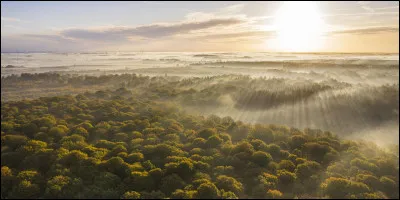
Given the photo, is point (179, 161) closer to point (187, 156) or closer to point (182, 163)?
point (182, 163)

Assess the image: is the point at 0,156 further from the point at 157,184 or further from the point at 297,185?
the point at 297,185

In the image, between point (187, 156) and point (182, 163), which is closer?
point (182, 163)

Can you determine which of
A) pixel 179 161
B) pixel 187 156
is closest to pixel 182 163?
pixel 179 161

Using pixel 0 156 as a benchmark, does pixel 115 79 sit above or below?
above

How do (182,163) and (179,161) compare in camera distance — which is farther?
(179,161)

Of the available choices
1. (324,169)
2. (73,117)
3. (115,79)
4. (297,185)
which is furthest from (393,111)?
(115,79)

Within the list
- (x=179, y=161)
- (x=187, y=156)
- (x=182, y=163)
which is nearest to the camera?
(x=182, y=163)

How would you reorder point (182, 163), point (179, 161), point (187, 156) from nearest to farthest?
point (182, 163), point (179, 161), point (187, 156)

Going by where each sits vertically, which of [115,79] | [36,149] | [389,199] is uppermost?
[115,79]
